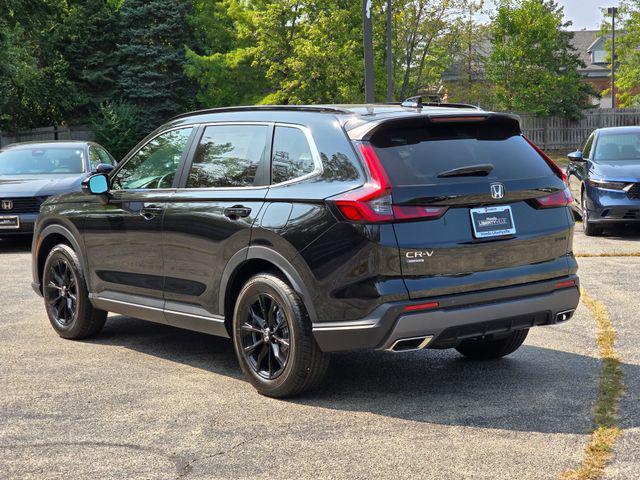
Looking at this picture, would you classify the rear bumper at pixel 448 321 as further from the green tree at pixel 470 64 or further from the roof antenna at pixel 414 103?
the green tree at pixel 470 64

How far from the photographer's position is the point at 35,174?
15562 mm

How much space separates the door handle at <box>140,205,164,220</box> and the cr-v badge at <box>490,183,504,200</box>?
93.2 inches

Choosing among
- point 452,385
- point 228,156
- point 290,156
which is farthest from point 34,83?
point 452,385

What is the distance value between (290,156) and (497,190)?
4.16 feet

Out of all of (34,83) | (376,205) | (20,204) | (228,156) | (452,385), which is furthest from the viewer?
(34,83)

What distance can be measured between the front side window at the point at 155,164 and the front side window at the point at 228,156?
0.25 meters

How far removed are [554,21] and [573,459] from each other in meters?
46.4

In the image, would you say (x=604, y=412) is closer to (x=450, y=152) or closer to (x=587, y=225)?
(x=450, y=152)

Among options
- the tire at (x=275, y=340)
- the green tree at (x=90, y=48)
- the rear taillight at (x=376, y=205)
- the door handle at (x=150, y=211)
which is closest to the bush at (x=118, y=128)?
the green tree at (x=90, y=48)

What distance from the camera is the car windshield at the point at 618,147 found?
15422mm

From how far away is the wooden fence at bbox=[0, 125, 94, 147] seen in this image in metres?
50.6

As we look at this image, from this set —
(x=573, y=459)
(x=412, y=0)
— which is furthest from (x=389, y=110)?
(x=412, y=0)

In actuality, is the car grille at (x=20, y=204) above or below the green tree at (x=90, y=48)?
below

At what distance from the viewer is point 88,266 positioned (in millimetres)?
7676
